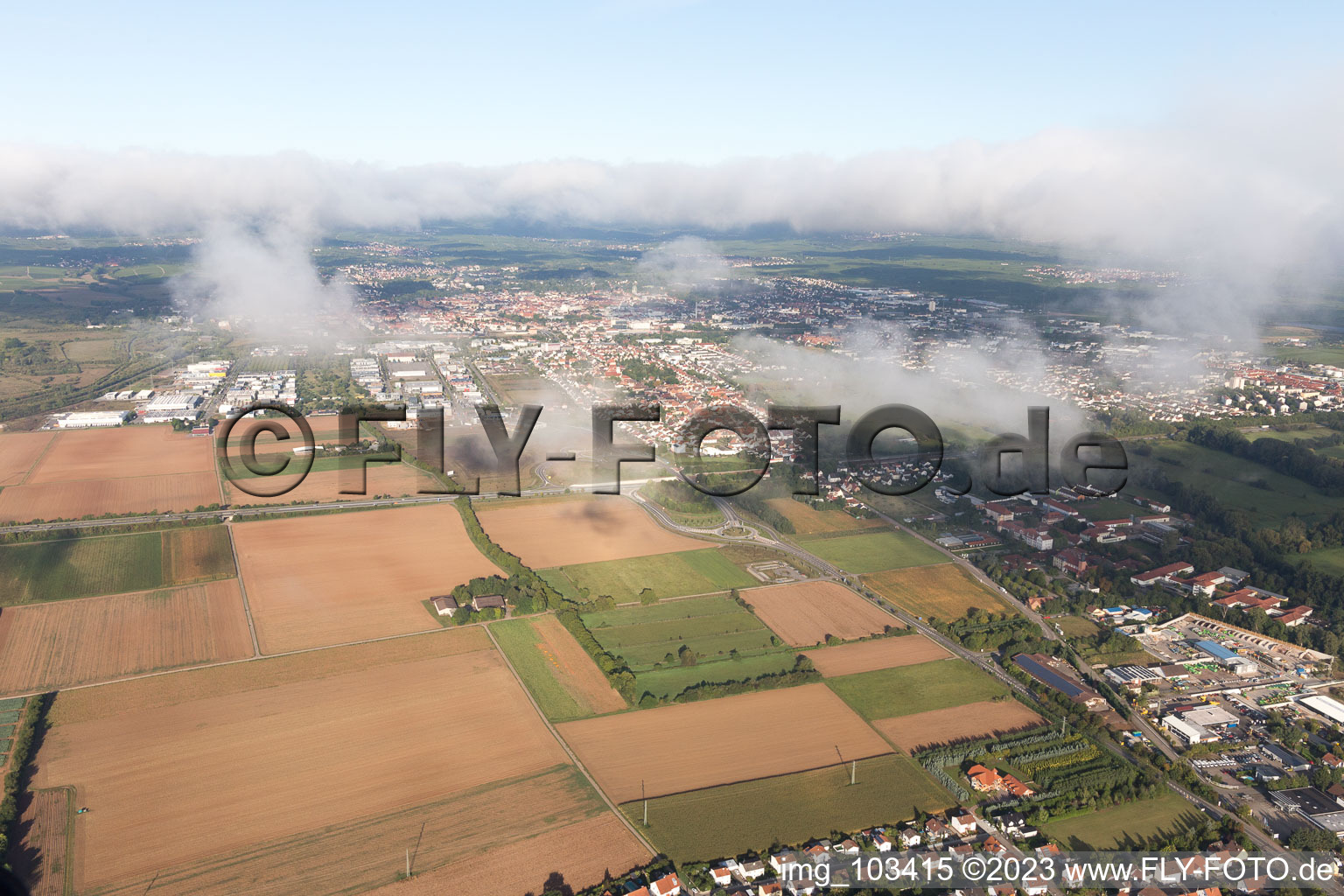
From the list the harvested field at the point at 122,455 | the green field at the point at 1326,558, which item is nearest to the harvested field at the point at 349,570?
the harvested field at the point at 122,455

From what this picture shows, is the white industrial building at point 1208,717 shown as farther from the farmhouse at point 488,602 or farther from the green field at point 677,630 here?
the farmhouse at point 488,602

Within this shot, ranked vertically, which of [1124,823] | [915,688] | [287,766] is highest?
[287,766]

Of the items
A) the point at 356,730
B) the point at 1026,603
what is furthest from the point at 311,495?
the point at 1026,603

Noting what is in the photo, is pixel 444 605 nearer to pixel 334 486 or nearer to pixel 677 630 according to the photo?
pixel 677 630

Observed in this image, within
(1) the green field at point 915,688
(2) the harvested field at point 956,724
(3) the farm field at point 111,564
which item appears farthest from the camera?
(3) the farm field at point 111,564

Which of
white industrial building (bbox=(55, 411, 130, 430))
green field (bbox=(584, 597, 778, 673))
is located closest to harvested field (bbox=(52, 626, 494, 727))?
green field (bbox=(584, 597, 778, 673))

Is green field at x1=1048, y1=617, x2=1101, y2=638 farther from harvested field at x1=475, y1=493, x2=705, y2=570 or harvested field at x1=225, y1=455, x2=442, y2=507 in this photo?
harvested field at x1=225, y1=455, x2=442, y2=507

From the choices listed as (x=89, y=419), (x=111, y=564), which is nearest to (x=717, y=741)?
(x=111, y=564)

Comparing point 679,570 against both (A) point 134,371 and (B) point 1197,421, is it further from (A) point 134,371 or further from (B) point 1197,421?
(A) point 134,371
